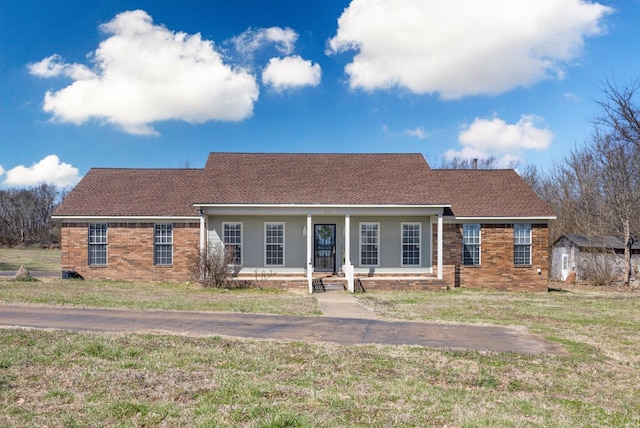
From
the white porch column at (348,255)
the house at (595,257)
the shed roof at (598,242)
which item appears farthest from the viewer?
the shed roof at (598,242)

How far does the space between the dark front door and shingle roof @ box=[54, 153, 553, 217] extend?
170 cm

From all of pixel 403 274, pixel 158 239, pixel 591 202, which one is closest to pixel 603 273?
pixel 591 202

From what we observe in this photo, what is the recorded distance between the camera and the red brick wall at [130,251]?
20719 millimetres

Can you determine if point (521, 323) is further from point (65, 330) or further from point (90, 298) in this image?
point (90, 298)

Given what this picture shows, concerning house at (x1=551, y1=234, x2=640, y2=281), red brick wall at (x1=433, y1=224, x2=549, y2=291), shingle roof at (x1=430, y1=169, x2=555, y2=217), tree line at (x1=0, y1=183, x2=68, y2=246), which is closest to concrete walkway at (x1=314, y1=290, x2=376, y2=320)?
red brick wall at (x1=433, y1=224, x2=549, y2=291)

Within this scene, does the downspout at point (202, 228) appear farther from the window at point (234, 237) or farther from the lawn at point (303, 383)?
the lawn at point (303, 383)

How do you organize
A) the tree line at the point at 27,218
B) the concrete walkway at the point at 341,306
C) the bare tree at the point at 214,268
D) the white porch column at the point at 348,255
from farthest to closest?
the tree line at the point at 27,218, the bare tree at the point at 214,268, the white porch column at the point at 348,255, the concrete walkway at the point at 341,306

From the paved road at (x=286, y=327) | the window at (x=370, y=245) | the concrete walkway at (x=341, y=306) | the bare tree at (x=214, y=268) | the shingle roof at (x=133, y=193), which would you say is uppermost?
the shingle roof at (x=133, y=193)

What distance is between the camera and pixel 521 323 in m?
11.5

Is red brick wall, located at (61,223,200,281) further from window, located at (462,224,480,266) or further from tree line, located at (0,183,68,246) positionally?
tree line, located at (0,183,68,246)

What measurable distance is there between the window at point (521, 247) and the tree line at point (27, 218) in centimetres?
4717

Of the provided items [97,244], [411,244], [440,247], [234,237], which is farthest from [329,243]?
[97,244]

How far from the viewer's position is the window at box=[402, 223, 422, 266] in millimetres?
20969

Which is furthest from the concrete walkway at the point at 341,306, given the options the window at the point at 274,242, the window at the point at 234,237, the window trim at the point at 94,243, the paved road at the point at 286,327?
the window trim at the point at 94,243
